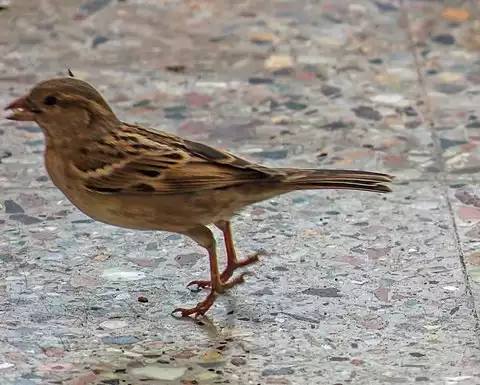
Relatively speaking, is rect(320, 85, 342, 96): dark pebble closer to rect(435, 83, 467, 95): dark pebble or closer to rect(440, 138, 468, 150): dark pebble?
rect(435, 83, 467, 95): dark pebble

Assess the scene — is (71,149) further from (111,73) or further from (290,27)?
(290,27)

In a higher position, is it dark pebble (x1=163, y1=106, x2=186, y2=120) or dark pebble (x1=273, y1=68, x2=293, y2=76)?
dark pebble (x1=273, y1=68, x2=293, y2=76)

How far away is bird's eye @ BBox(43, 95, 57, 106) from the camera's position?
4.37 m

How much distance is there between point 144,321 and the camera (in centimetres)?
435

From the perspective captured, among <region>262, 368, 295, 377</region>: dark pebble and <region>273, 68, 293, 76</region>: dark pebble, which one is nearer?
<region>262, 368, 295, 377</region>: dark pebble

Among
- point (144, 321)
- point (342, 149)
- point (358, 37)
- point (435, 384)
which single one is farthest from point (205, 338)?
point (358, 37)

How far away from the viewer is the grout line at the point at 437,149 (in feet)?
14.9

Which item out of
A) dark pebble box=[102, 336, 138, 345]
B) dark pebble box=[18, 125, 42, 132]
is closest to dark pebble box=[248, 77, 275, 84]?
dark pebble box=[18, 125, 42, 132]

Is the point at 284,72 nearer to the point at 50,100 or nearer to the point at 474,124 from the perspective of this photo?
the point at 474,124

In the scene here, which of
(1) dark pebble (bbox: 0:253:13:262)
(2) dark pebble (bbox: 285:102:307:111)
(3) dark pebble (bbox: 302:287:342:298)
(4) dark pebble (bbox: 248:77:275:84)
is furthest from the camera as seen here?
(4) dark pebble (bbox: 248:77:275:84)

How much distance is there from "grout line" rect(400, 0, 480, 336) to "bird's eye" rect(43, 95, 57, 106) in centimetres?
169

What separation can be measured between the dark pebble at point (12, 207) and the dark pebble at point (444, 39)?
2960mm

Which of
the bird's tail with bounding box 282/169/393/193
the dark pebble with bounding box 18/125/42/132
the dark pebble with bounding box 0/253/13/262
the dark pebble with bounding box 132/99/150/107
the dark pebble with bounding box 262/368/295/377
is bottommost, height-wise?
the dark pebble with bounding box 262/368/295/377

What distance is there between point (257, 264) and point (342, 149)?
1218 millimetres
